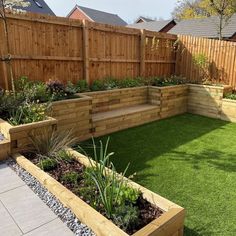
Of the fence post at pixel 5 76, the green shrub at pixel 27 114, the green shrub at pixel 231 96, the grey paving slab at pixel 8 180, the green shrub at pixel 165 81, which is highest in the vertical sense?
the fence post at pixel 5 76

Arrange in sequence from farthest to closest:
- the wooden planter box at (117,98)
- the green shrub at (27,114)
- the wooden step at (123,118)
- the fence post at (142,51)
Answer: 1. the fence post at (142,51)
2. the wooden planter box at (117,98)
3. the wooden step at (123,118)
4. the green shrub at (27,114)

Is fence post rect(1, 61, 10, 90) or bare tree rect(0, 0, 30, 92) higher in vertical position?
bare tree rect(0, 0, 30, 92)

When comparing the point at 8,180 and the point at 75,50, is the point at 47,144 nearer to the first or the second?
the point at 8,180

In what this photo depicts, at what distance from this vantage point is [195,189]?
314 centimetres

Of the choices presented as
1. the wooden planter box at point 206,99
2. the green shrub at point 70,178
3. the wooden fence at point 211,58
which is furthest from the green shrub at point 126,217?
the wooden fence at point 211,58

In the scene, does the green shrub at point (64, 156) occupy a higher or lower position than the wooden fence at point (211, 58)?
lower

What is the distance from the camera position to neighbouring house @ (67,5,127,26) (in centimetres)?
2409

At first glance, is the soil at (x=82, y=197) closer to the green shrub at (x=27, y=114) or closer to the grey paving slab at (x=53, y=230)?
the grey paving slab at (x=53, y=230)

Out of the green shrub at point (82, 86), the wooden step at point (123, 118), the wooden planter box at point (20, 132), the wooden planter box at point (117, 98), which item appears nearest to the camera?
the wooden planter box at point (20, 132)

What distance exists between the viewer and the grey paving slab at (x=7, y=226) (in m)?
1.91

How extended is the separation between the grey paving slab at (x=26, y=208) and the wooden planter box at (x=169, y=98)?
4.56 m

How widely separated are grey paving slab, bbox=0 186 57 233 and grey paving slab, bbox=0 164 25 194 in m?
0.08

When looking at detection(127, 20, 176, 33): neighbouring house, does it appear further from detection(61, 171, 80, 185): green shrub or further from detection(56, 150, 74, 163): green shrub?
detection(61, 171, 80, 185): green shrub

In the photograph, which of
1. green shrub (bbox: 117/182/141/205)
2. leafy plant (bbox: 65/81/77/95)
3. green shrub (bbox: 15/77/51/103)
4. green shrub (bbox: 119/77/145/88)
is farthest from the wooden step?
green shrub (bbox: 117/182/141/205)
